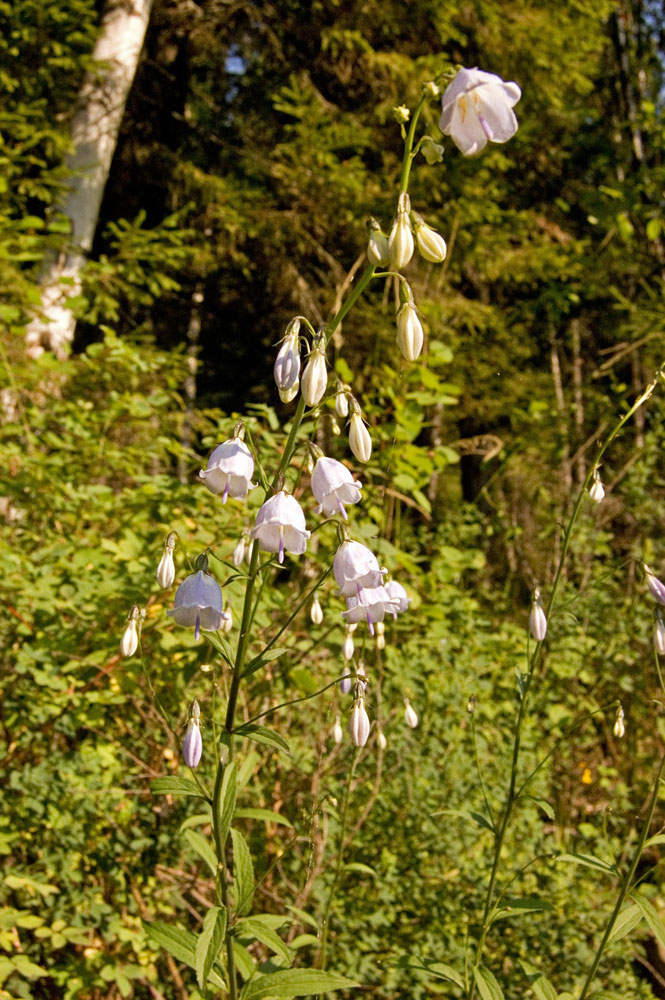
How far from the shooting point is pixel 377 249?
1.23 m

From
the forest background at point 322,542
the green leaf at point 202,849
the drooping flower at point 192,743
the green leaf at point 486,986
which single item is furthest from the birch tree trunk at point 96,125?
the green leaf at point 486,986

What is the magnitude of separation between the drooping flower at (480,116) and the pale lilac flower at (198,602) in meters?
0.86

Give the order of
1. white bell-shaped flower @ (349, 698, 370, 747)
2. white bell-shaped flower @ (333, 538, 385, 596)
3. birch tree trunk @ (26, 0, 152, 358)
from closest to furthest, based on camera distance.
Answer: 1. white bell-shaped flower @ (333, 538, 385, 596)
2. white bell-shaped flower @ (349, 698, 370, 747)
3. birch tree trunk @ (26, 0, 152, 358)

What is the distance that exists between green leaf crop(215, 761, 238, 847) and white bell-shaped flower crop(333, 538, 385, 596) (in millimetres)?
412

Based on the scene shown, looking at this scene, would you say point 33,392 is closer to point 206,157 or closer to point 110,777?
point 110,777

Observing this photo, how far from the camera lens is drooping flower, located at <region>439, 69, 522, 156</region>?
1.23m

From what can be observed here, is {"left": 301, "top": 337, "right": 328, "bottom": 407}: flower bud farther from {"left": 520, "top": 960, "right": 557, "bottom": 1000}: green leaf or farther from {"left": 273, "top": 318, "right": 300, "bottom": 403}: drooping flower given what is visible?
{"left": 520, "top": 960, "right": 557, "bottom": 1000}: green leaf

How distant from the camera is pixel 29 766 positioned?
259 cm

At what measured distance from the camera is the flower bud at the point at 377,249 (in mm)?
1219

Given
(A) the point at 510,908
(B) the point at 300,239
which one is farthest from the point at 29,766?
(B) the point at 300,239

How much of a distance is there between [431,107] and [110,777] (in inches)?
204

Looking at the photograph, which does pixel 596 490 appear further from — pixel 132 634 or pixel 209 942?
pixel 209 942

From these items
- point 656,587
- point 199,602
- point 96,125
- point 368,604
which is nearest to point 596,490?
point 656,587

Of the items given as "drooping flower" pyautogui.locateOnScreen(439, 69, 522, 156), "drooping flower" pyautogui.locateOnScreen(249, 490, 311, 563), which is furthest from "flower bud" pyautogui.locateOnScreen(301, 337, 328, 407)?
"drooping flower" pyautogui.locateOnScreen(439, 69, 522, 156)
